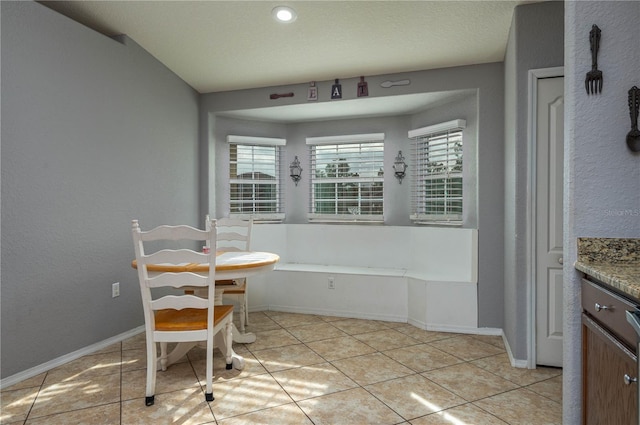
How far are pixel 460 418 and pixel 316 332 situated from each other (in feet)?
5.42

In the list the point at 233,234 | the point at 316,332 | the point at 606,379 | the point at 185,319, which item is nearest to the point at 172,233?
the point at 185,319

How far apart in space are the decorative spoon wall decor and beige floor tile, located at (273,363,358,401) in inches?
75.9

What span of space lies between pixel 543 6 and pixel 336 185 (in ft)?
8.72

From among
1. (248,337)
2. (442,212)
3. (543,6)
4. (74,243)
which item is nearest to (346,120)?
(442,212)

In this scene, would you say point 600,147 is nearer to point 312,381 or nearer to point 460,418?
point 460,418

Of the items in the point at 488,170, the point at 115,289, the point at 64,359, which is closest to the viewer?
the point at 64,359

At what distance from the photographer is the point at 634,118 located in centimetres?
161

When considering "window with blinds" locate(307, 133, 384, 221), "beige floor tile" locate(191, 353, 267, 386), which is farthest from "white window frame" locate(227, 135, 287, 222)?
"beige floor tile" locate(191, 353, 267, 386)

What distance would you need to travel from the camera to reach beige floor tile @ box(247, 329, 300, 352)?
3.16m

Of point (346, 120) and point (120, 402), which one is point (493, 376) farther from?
point (346, 120)

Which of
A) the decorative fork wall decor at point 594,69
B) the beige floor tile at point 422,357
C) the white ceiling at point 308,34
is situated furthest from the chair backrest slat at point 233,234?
the decorative fork wall decor at point 594,69

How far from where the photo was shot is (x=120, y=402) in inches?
87.7

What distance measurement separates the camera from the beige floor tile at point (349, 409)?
2041mm

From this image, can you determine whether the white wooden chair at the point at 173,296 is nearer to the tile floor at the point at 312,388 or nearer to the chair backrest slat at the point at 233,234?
the tile floor at the point at 312,388
